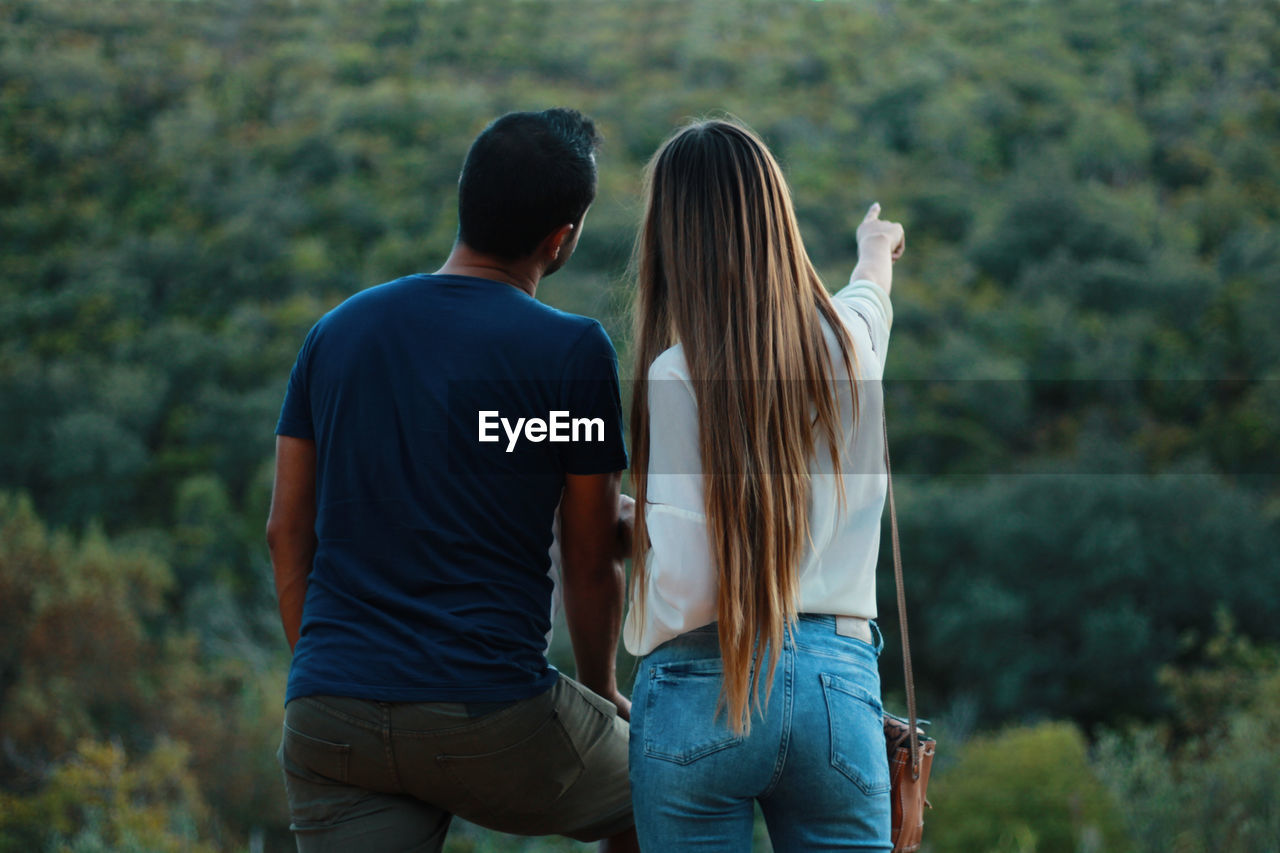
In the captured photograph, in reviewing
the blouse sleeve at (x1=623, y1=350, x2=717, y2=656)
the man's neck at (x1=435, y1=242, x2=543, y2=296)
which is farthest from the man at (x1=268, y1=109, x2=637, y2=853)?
the blouse sleeve at (x1=623, y1=350, x2=717, y2=656)

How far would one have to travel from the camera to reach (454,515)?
1.52 meters

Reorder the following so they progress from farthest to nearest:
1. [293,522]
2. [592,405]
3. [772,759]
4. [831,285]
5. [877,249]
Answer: [831,285] < [877,249] < [293,522] < [592,405] < [772,759]

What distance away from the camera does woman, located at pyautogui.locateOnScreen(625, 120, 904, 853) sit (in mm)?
1453

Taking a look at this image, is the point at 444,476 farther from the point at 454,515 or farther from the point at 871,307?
the point at 871,307

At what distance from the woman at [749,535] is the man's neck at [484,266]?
0.66ft

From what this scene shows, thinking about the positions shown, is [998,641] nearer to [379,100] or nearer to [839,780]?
[839,780]

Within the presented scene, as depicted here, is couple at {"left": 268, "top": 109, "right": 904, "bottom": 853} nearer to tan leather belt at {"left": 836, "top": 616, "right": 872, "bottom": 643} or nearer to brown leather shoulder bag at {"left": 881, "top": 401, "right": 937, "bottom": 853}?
tan leather belt at {"left": 836, "top": 616, "right": 872, "bottom": 643}

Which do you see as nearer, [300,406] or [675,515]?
[675,515]

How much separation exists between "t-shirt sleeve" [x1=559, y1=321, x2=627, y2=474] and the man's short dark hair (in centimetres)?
19

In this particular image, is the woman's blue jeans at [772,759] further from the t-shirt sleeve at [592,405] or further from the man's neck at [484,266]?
the man's neck at [484,266]

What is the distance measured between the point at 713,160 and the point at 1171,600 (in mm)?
21297

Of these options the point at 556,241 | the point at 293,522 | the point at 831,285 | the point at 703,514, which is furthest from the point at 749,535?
the point at 831,285

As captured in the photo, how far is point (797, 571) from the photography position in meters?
1.50

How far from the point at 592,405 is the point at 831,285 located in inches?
970
